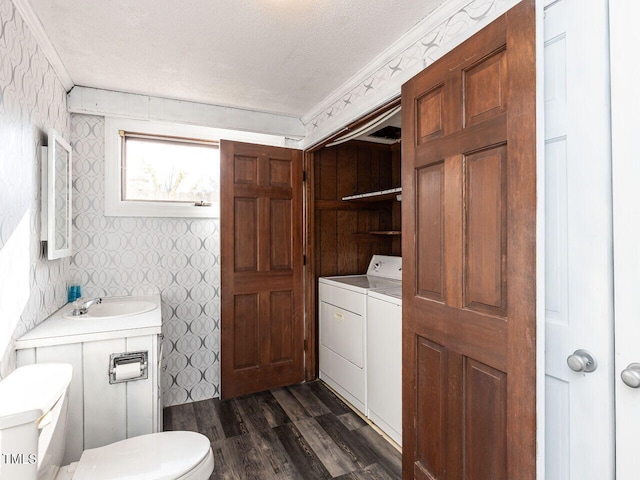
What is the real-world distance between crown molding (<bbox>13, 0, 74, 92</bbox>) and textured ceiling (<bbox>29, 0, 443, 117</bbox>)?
3 cm

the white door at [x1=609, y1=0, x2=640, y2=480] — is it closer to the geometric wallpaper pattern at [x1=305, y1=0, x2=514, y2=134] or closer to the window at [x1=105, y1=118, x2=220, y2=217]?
the geometric wallpaper pattern at [x1=305, y1=0, x2=514, y2=134]

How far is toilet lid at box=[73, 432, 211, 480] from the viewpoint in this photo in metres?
1.24

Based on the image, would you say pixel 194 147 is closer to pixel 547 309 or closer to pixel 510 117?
pixel 510 117

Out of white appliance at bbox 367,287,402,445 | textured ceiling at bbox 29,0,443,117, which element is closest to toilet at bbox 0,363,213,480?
white appliance at bbox 367,287,402,445

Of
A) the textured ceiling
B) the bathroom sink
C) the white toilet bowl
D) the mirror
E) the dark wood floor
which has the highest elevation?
the textured ceiling

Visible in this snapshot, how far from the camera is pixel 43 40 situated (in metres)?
1.80

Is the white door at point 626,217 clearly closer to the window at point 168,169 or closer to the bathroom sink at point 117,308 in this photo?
the bathroom sink at point 117,308

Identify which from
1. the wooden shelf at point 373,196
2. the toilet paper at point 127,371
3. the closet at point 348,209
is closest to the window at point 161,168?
the closet at point 348,209

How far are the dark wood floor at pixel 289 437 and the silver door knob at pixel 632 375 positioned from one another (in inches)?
52.8

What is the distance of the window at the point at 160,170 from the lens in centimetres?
258

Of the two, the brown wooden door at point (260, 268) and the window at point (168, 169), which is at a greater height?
the window at point (168, 169)

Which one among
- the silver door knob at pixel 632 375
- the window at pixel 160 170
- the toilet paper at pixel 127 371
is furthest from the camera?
the window at pixel 160 170

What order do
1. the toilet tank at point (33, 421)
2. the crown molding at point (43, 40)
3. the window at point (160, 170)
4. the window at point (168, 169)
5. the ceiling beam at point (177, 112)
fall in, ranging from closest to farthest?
the toilet tank at point (33, 421) < the crown molding at point (43, 40) < the ceiling beam at point (177, 112) < the window at point (160, 170) < the window at point (168, 169)

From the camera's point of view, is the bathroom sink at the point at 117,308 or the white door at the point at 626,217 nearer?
the white door at the point at 626,217
